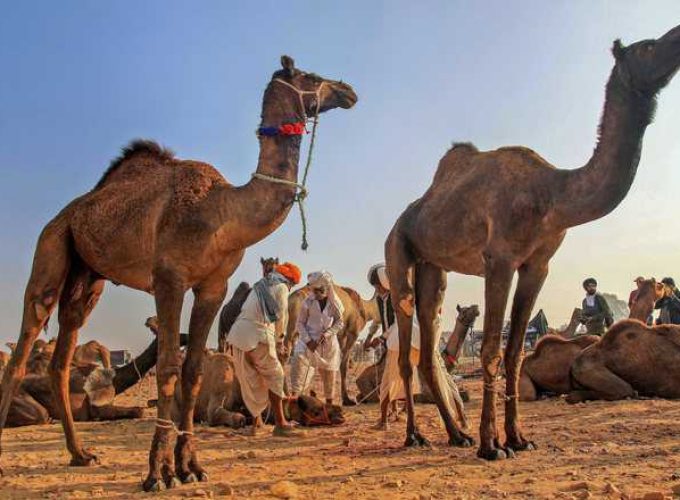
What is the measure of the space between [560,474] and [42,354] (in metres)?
9.67

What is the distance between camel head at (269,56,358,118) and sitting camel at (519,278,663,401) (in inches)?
283

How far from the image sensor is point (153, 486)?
4.79 metres

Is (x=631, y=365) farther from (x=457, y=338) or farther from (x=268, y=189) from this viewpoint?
(x=268, y=189)

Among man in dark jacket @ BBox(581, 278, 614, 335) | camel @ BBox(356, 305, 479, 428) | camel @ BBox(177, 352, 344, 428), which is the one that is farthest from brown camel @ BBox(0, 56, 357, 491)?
man in dark jacket @ BBox(581, 278, 614, 335)

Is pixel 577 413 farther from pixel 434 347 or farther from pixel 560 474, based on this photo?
pixel 560 474

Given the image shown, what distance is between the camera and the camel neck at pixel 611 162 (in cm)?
581

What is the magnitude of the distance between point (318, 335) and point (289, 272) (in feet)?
5.79

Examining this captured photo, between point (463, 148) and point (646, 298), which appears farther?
point (646, 298)

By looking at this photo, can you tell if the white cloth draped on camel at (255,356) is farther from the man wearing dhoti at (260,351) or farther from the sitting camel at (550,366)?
the sitting camel at (550,366)

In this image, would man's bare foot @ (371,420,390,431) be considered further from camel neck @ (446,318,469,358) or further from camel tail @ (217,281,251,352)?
camel tail @ (217,281,251,352)

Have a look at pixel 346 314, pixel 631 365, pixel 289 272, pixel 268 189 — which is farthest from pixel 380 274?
pixel 346 314

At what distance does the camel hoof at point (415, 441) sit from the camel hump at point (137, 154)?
3557 millimetres

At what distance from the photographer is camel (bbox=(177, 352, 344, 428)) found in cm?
921

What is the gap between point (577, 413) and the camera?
352 inches
